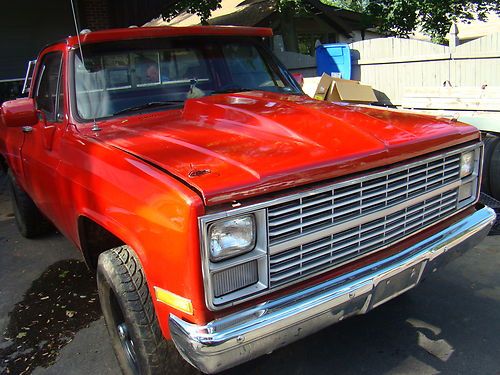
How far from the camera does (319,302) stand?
2.05 metres

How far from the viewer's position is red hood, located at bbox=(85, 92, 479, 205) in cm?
197

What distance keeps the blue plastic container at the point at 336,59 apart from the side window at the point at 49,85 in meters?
8.24

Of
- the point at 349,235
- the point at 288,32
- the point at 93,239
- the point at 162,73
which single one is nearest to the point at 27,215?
the point at 93,239

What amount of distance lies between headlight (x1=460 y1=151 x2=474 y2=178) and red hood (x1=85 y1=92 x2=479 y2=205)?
11 cm

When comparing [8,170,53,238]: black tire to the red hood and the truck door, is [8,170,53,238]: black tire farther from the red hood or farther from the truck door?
the red hood

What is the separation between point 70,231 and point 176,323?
1.46 meters

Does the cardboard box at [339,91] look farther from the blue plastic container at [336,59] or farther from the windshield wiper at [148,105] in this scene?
the windshield wiper at [148,105]

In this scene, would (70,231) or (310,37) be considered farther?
(310,37)

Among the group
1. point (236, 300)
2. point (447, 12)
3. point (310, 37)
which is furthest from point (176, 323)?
point (310, 37)

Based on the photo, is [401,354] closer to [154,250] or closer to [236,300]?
[236,300]

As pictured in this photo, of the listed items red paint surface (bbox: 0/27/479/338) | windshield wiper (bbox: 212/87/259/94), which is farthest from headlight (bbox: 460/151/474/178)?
windshield wiper (bbox: 212/87/259/94)

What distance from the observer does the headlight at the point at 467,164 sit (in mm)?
2785

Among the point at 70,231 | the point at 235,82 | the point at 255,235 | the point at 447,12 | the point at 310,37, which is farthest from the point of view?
the point at 310,37

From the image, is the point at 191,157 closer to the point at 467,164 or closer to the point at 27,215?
the point at 467,164
